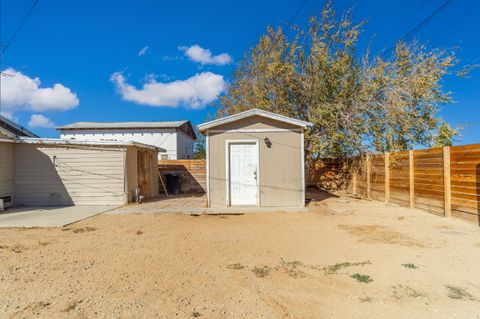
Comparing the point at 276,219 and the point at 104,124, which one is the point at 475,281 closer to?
the point at 276,219

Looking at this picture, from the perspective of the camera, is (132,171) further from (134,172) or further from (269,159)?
(269,159)

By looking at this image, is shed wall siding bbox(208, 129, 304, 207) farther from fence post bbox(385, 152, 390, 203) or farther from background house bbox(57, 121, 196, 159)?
background house bbox(57, 121, 196, 159)

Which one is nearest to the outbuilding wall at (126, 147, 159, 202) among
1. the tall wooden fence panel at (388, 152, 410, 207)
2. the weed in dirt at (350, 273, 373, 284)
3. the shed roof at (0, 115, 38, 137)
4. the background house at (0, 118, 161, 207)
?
the background house at (0, 118, 161, 207)

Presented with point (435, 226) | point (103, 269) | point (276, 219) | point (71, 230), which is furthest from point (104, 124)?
point (435, 226)

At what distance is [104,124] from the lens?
2047cm

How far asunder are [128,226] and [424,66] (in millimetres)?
12017

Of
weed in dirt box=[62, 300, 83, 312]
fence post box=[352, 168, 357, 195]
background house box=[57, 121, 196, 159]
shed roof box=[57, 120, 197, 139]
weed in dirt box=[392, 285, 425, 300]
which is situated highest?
shed roof box=[57, 120, 197, 139]

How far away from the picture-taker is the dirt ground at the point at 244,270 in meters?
2.91

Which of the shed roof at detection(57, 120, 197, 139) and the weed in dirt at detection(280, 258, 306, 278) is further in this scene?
the shed roof at detection(57, 120, 197, 139)

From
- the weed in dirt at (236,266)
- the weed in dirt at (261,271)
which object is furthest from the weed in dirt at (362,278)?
the weed in dirt at (236,266)

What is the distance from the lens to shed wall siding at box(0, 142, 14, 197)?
965cm

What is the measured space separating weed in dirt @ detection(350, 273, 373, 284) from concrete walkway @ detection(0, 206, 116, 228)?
21.7 ft

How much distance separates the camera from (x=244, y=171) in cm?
A: 907

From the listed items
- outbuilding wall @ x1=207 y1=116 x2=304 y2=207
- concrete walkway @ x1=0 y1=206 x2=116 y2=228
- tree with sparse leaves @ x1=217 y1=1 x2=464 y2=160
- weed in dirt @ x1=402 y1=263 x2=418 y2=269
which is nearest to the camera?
weed in dirt @ x1=402 y1=263 x2=418 y2=269
